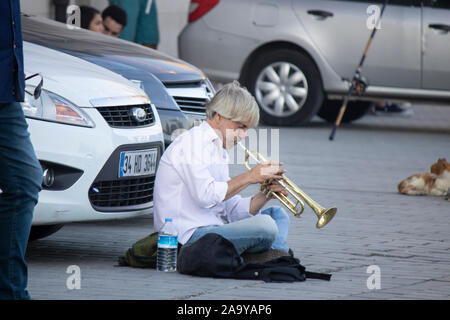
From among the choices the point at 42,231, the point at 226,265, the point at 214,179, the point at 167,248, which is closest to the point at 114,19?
the point at 42,231

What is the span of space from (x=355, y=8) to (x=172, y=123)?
6384 mm

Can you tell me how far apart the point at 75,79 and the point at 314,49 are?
761 centimetres

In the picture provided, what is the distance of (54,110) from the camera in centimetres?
517

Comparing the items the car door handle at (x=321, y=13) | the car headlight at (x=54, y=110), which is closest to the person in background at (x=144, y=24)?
the car door handle at (x=321, y=13)

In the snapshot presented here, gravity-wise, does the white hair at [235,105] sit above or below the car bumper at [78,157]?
above

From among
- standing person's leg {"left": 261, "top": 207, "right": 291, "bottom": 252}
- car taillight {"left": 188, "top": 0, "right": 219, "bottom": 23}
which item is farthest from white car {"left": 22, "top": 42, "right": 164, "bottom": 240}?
car taillight {"left": 188, "top": 0, "right": 219, "bottom": 23}

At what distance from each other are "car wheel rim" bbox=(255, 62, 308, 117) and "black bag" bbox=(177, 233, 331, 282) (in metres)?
7.85

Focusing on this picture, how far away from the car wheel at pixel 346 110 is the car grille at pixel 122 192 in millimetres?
8963

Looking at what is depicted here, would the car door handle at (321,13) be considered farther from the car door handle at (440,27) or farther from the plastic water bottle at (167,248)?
the plastic water bottle at (167,248)

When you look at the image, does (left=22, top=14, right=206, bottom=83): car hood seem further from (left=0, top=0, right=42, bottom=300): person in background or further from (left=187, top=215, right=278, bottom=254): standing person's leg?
(left=0, top=0, right=42, bottom=300): person in background

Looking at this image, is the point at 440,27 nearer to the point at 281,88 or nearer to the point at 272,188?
the point at 281,88

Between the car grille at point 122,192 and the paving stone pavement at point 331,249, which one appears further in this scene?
the car grille at point 122,192

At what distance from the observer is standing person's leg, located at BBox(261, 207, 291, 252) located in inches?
211

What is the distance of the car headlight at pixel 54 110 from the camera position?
200 inches
